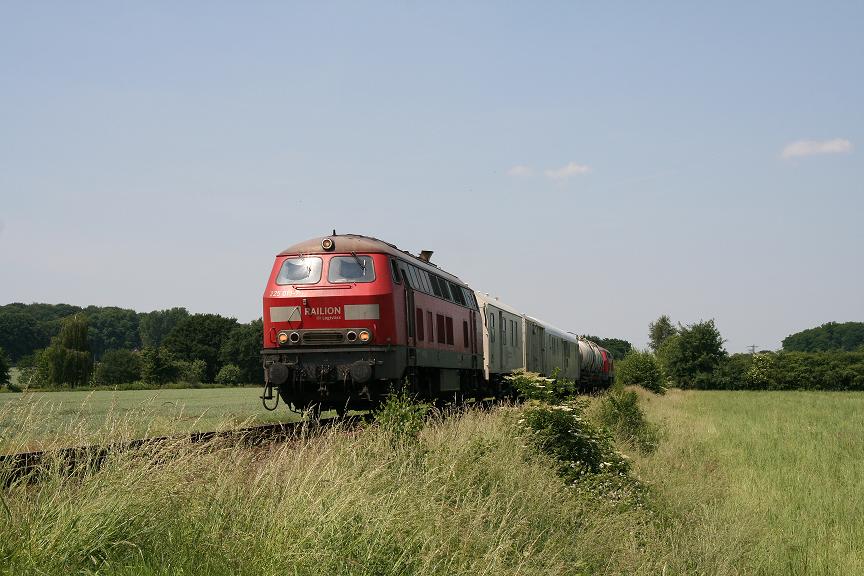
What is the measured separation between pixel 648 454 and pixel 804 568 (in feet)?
29.0

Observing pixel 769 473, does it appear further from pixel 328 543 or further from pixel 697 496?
pixel 328 543

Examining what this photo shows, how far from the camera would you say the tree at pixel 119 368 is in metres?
71.6

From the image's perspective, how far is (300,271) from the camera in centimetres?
1723

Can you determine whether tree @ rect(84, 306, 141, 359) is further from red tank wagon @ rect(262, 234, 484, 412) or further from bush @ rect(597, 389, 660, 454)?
red tank wagon @ rect(262, 234, 484, 412)

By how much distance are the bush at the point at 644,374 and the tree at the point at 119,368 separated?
38.8 metres

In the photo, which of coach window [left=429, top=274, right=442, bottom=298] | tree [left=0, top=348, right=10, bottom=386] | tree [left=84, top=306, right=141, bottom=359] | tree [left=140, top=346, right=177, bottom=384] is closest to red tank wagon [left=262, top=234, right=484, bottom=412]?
coach window [left=429, top=274, right=442, bottom=298]

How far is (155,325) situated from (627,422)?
125440 millimetres

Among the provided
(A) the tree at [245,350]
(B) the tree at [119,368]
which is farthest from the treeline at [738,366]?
(B) the tree at [119,368]

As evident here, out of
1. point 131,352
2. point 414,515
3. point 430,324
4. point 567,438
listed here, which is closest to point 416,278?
point 430,324

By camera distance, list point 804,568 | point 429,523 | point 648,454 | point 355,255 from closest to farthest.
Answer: point 429,523 → point 804,568 → point 355,255 → point 648,454

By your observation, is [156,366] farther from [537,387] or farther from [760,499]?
[760,499]

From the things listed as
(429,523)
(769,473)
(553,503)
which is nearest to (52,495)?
(429,523)

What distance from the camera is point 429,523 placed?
23.6 feet

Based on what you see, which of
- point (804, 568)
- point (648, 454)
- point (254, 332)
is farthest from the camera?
point (254, 332)
